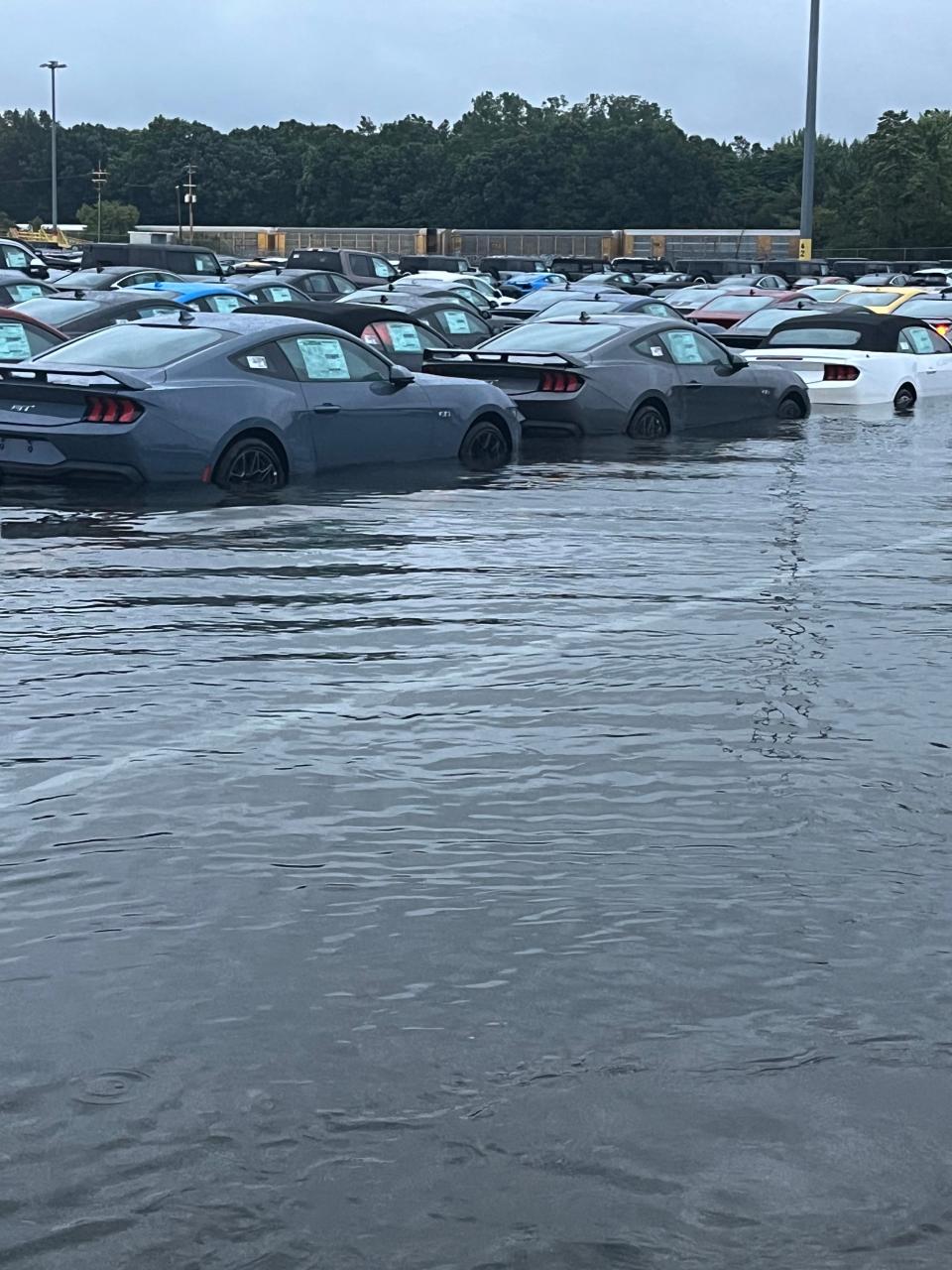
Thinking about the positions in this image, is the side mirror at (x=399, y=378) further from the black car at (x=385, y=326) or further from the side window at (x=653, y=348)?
the black car at (x=385, y=326)

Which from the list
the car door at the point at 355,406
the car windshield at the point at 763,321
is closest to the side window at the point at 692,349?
the car door at the point at 355,406

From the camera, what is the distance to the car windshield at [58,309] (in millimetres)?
23547

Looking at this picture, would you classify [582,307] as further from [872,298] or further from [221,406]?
[221,406]

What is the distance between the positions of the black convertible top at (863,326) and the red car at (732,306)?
302 inches

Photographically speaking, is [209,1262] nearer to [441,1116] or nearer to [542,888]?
[441,1116]

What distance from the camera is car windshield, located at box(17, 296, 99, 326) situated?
23547 mm

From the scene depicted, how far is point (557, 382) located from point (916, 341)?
820 centimetres

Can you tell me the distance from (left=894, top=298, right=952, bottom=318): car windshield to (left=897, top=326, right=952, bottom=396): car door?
22.7 ft

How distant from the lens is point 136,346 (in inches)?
591

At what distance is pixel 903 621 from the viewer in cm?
1063

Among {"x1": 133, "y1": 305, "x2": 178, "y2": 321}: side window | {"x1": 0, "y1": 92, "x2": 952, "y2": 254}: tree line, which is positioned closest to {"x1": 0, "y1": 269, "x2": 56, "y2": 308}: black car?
{"x1": 133, "y1": 305, "x2": 178, "y2": 321}: side window

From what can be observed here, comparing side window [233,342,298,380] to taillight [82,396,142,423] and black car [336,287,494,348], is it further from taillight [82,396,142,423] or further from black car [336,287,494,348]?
black car [336,287,494,348]

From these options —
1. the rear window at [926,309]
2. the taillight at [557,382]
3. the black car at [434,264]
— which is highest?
the black car at [434,264]

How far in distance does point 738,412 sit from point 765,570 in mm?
9453
